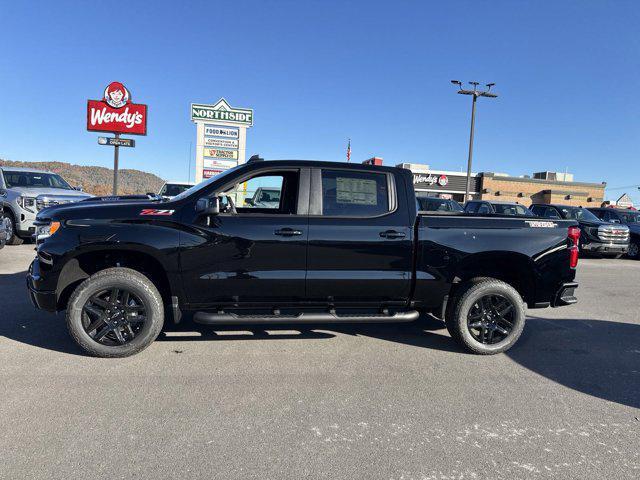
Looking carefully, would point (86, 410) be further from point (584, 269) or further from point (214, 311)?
point (584, 269)

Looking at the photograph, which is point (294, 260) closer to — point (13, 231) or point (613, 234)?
point (13, 231)

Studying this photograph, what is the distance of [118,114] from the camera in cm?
1842

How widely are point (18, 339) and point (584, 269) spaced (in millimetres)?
12409

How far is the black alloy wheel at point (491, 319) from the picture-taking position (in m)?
4.55

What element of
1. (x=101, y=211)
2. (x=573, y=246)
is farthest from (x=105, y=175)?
(x=573, y=246)

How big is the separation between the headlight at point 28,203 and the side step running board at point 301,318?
8.50 m

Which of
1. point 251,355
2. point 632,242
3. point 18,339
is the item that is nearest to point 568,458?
point 251,355

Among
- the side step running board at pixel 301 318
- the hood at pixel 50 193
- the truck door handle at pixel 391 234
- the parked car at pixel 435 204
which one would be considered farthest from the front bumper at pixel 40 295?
the parked car at pixel 435 204

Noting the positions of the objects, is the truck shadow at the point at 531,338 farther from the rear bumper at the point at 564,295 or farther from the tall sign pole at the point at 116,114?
the tall sign pole at the point at 116,114

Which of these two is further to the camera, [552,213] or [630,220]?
[630,220]

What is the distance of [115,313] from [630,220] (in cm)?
1893

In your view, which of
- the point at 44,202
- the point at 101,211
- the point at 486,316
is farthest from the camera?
the point at 44,202

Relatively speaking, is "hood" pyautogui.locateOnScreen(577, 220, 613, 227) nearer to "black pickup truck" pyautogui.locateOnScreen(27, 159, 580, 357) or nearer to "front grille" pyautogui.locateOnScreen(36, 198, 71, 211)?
"black pickup truck" pyautogui.locateOnScreen(27, 159, 580, 357)

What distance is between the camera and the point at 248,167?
4332 mm
